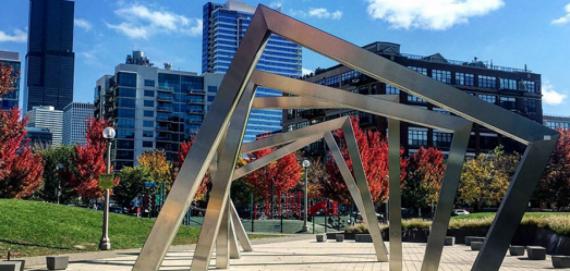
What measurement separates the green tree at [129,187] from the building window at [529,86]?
6452 centimetres

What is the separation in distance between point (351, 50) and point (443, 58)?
87629 mm

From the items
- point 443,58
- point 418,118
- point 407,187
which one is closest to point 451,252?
point 418,118

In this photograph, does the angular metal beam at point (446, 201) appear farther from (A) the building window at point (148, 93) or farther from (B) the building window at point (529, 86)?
(A) the building window at point (148, 93)

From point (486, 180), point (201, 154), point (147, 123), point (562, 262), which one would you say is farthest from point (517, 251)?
point (147, 123)

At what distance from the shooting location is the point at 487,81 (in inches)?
3656

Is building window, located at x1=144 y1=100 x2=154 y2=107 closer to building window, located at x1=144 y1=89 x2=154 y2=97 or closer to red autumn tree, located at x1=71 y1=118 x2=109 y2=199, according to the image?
building window, located at x1=144 y1=89 x2=154 y2=97

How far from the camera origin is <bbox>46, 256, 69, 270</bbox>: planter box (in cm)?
1533

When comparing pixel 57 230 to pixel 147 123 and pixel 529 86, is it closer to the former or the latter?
pixel 529 86

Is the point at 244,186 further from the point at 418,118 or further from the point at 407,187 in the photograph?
the point at 418,118

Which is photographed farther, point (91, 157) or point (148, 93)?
Result: point (148, 93)

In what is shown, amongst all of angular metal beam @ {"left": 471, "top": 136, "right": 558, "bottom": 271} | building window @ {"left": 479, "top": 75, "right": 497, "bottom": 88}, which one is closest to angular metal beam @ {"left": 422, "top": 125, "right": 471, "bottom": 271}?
angular metal beam @ {"left": 471, "top": 136, "right": 558, "bottom": 271}

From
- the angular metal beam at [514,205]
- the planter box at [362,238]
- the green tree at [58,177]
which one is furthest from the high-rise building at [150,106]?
the angular metal beam at [514,205]

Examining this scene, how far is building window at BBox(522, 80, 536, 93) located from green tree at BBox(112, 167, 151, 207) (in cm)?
6452

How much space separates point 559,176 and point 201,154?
44.8 m
